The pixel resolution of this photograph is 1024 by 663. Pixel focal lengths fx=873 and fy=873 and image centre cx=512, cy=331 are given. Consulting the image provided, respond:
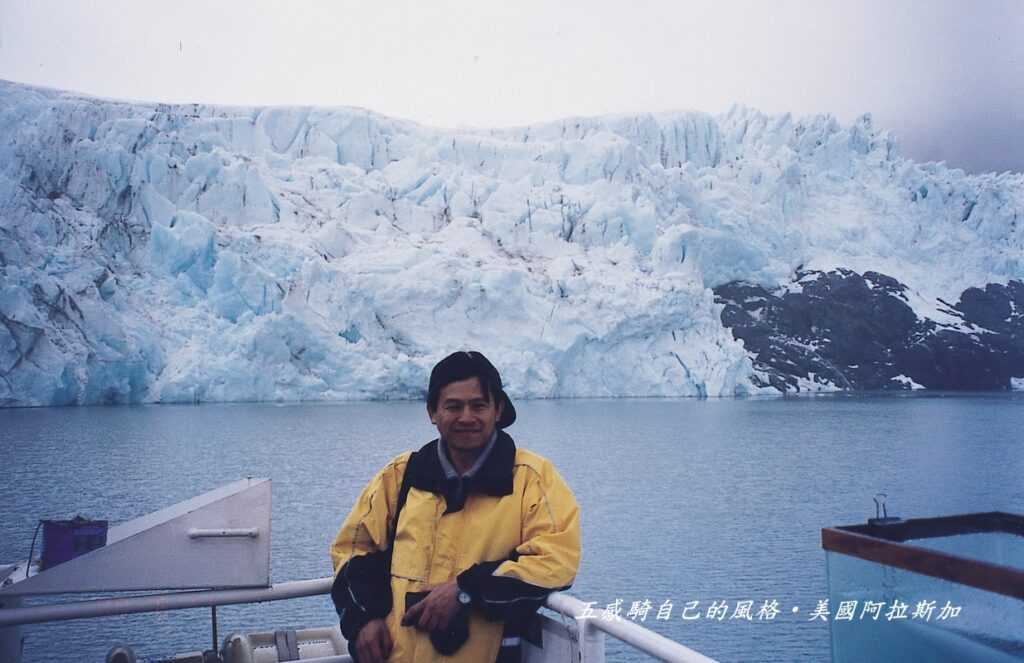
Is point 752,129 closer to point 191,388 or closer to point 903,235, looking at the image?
point 903,235

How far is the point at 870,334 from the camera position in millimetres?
50219

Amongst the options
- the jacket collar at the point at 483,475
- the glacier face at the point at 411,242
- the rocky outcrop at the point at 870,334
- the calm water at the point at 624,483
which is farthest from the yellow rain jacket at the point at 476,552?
the rocky outcrop at the point at 870,334

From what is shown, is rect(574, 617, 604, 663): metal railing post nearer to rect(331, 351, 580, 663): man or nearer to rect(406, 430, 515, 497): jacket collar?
rect(331, 351, 580, 663): man

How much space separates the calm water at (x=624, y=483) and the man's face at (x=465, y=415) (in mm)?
4784

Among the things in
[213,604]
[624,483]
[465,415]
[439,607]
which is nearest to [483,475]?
[465,415]

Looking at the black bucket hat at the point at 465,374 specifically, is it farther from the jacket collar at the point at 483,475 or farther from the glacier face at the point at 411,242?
the glacier face at the point at 411,242

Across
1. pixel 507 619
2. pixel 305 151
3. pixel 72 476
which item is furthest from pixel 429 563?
pixel 305 151

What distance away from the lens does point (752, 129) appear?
135 feet

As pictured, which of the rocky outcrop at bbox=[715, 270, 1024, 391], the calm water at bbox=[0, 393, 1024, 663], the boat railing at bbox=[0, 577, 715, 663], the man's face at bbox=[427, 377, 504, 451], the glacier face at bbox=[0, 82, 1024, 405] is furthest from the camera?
the rocky outcrop at bbox=[715, 270, 1024, 391]

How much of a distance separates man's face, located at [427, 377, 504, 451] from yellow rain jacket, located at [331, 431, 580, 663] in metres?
→ 0.04

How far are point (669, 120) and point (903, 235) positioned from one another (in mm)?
11997

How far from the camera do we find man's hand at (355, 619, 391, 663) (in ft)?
4.98

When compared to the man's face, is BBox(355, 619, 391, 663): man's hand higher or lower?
lower

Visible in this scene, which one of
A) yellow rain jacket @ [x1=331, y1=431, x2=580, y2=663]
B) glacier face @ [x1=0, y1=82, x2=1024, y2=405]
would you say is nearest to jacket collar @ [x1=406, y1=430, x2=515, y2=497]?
yellow rain jacket @ [x1=331, y1=431, x2=580, y2=663]
